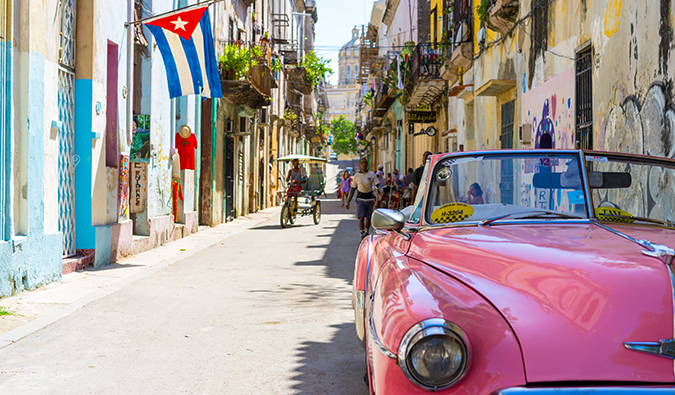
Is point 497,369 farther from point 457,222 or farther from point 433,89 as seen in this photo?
point 433,89

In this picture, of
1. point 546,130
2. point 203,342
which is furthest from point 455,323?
point 546,130

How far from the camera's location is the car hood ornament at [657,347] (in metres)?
2.11

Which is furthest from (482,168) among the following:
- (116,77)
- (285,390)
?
(116,77)

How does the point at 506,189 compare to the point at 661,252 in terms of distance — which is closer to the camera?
the point at 661,252

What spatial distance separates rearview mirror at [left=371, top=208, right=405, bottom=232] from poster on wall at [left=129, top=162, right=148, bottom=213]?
9.19 meters

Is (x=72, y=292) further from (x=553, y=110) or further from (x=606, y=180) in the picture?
(x=553, y=110)

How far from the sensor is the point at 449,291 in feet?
7.84

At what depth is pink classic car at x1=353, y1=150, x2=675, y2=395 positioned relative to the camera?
211 centimetres

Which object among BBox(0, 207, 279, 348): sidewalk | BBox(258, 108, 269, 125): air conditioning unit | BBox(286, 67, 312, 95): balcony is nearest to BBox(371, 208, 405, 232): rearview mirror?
BBox(0, 207, 279, 348): sidewalk

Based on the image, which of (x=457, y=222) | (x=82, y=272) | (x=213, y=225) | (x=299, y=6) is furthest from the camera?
(x=299, y=6)

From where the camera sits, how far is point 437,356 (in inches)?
84.0

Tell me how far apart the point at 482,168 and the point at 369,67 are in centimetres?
4833

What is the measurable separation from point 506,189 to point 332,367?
5.67ft

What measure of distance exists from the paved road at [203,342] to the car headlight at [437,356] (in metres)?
1.87
